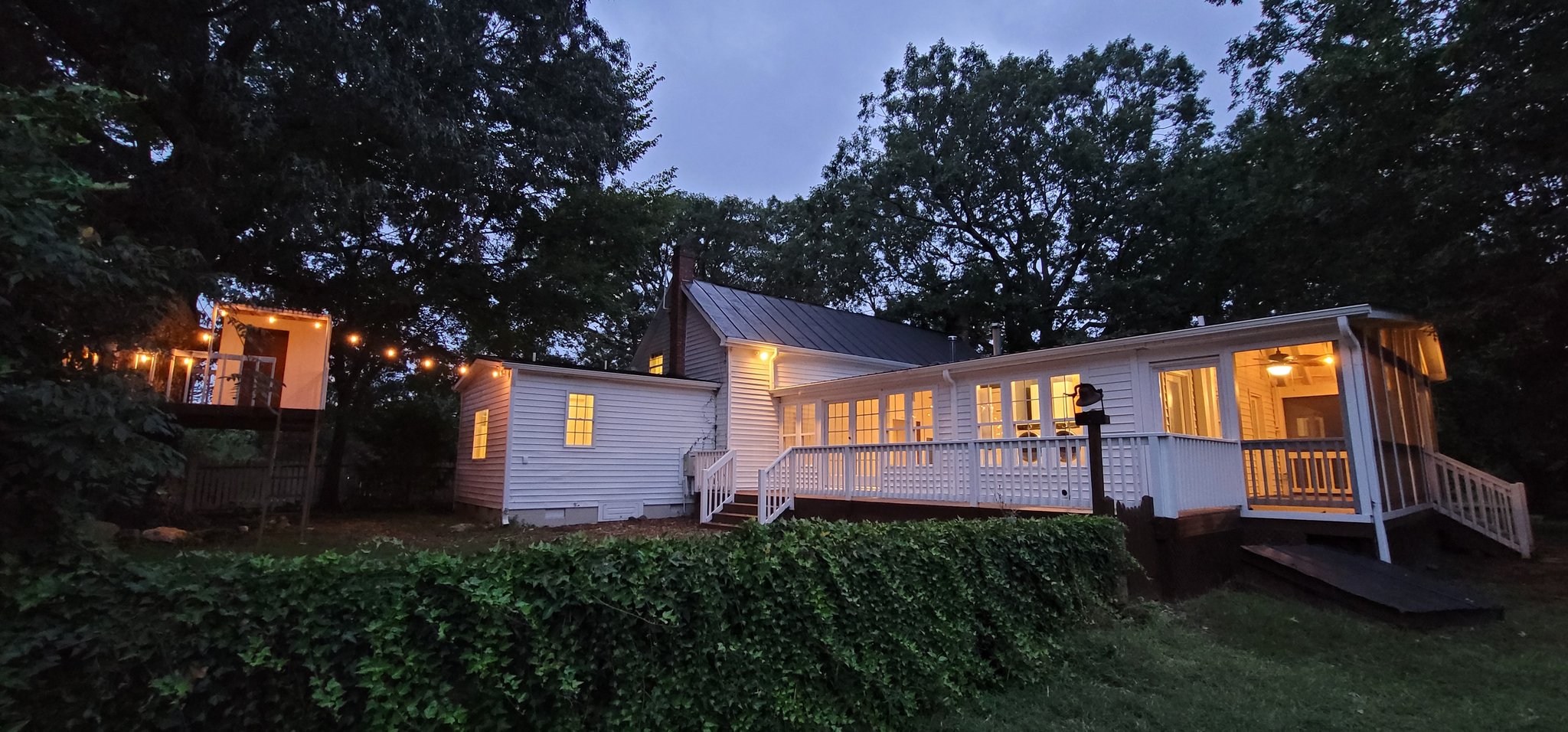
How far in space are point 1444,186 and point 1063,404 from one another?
21.8 ft

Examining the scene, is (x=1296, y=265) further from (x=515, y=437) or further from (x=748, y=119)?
(x=748, y=119)

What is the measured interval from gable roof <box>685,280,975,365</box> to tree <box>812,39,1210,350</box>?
196 inches

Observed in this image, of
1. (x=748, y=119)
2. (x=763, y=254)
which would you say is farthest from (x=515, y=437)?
(x=748, y=119)

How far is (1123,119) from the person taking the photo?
24484 mm

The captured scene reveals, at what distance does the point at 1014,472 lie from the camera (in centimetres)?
935

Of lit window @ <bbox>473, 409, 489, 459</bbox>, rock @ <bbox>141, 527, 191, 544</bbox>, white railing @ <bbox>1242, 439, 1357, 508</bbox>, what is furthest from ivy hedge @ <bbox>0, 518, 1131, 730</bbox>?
lit window @ <bbox>473, 409, 489, 459</bbox>

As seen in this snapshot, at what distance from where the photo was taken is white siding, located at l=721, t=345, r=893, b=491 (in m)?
15.9

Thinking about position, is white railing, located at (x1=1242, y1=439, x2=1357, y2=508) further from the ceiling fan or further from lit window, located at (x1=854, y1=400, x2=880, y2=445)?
lit window, located at (x1=854, y1=400, x2=880, y2=445)

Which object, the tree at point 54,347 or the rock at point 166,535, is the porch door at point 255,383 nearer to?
the rock at point 166,535

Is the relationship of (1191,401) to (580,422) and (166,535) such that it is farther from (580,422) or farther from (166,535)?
(166,535)

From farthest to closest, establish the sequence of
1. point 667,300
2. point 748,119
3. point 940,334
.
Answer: point 748,119
point 940,334
point 667,300

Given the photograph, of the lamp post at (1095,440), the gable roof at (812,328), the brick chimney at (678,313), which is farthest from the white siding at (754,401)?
the lamp post at (1095,440)

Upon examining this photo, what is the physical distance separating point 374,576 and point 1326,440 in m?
10.4

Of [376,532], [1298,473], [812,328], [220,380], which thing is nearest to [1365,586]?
[1298,473]
